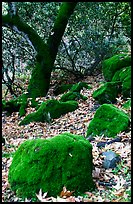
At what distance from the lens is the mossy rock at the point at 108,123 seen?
6672mm

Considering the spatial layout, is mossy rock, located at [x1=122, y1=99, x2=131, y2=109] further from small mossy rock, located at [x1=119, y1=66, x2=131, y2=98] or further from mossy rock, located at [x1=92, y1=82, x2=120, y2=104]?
mossy rock, located at [x1=92, y1=82, x2=120, y2=104]

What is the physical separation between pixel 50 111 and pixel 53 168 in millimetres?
4913

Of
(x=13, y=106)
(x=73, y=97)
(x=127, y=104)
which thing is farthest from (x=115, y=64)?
(x=13, y=106)

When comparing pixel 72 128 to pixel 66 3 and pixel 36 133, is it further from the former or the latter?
pixel 66 3

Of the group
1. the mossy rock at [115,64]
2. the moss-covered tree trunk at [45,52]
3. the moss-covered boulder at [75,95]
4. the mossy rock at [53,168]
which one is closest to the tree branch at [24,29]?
the moss-covered tree trunk at [45,52]

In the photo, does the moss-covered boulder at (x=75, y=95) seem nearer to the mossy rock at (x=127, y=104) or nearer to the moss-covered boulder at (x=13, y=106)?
the moss-covered boulder at (x=13, y=106)

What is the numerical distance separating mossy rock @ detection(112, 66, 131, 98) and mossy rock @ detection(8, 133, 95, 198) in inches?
179

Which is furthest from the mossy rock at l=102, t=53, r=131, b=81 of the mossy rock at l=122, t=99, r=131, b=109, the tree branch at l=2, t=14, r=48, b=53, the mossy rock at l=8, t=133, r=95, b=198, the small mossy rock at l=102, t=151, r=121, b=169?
the mossy rock at l=8, t=133, r=95, b=198

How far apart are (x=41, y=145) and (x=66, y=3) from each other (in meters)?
8.89

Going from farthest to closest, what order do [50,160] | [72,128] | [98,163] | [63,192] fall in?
[72,128], [98,163], [50,160], [63,192]

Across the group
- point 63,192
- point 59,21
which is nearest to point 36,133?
point 63,192

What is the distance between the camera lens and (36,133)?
8.50 meters

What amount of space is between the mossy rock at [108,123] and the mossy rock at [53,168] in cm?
185

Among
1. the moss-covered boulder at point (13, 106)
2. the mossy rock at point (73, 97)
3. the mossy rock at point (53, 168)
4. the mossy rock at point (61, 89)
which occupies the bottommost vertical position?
the mossy rock at point (53, 168)
